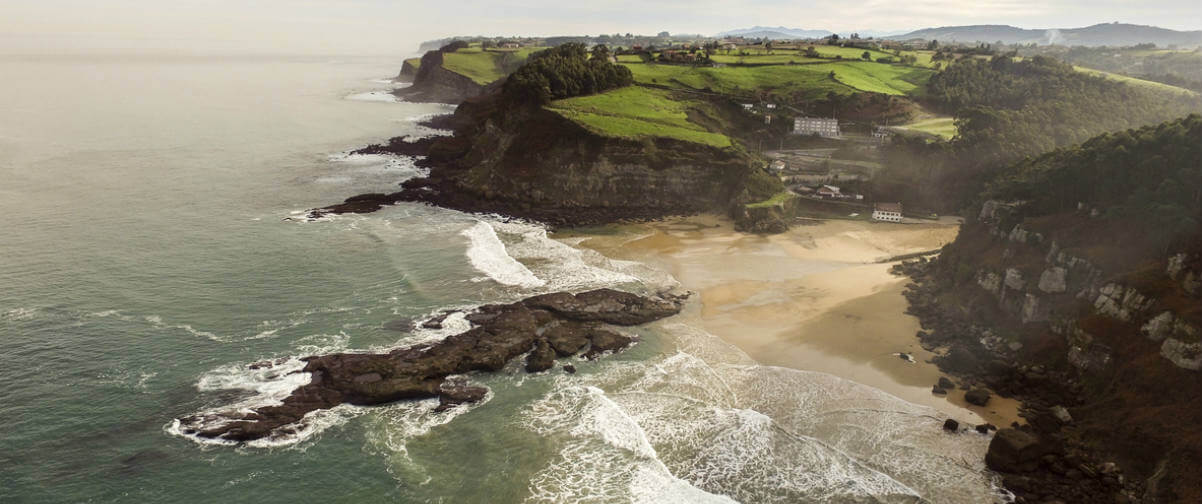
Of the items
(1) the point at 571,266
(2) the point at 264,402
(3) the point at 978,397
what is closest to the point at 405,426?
(2) the point at 264,402

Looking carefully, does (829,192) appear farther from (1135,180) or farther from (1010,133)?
(1135,180)

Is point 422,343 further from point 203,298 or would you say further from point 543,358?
point 203,298

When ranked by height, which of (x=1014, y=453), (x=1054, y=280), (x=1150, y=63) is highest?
(x=1150, y=63)

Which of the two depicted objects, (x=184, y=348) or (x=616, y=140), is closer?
(x=184, y=348)

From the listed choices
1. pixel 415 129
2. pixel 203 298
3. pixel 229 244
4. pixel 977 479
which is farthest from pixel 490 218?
pixel 415 129

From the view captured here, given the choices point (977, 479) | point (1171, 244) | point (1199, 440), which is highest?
point (1171, 244)

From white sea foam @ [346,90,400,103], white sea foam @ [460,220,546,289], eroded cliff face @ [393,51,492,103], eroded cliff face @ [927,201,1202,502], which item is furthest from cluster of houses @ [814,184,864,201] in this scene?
white sea foam @ [346,90,400,103]

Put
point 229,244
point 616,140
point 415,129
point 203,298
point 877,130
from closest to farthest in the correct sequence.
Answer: point 203,298
point 229,244
point 616,140
point 877,130
point 415,129
